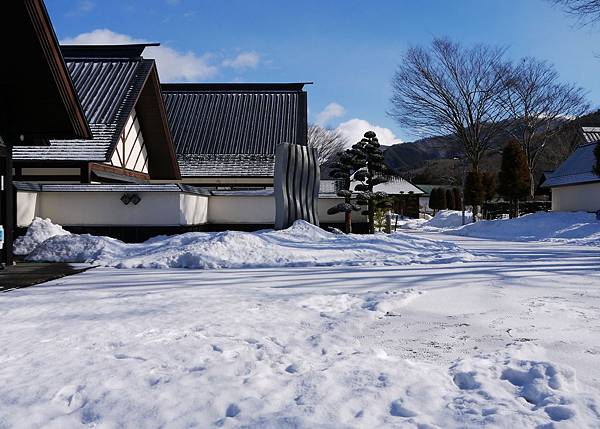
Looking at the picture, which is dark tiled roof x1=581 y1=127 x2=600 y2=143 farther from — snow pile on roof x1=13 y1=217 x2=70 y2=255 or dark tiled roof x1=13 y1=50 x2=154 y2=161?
snow pile on roof x1=13 y1=217 x2=70 y2=255

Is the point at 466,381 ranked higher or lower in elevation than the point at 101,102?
lower

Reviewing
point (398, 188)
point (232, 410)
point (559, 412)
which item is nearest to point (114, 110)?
point (232, 410)

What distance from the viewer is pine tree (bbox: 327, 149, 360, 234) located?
16094 millimetres

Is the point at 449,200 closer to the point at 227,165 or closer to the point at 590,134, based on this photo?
the point at 590,134

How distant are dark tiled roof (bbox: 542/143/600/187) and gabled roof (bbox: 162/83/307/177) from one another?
42.5 feet

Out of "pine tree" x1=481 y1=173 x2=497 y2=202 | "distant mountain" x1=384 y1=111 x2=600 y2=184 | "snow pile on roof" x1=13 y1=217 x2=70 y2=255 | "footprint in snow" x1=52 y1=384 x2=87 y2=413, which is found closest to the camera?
"footprint in snow" x1=52 y1=384 x2=87 y2=413

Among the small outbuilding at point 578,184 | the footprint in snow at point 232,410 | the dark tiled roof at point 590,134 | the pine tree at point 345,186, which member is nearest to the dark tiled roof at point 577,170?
the small outbuilding at point 578,184

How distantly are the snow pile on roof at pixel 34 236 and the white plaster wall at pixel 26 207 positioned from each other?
505mm

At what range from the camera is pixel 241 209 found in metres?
15.9

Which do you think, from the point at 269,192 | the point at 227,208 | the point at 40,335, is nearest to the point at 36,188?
the point at 227,208

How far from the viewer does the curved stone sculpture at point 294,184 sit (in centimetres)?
1265

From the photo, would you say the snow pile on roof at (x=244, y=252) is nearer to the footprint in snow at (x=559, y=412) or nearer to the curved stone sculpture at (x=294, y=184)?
the curved stone sculpture at (x=294, y=184)

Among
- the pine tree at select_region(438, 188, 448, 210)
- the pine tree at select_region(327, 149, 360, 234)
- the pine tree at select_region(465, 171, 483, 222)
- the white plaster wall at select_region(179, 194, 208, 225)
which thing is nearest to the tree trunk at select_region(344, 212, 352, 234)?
the pine tree at select_region(327, 149, 360, 234)

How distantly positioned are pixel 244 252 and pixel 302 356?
19.2 feet
